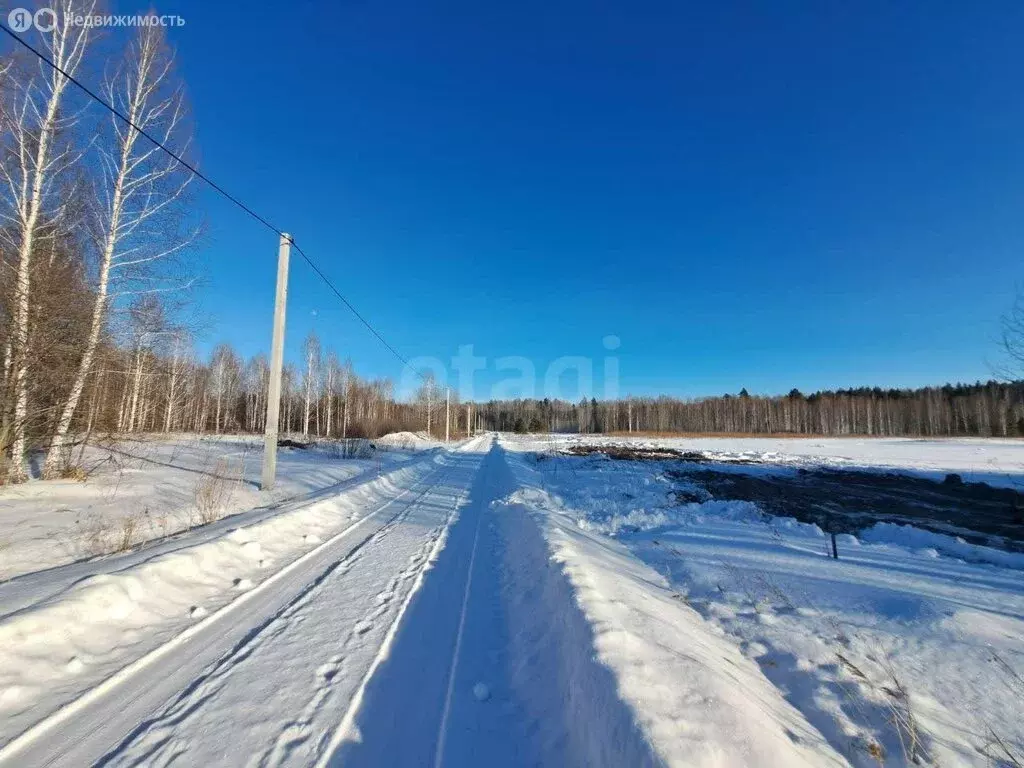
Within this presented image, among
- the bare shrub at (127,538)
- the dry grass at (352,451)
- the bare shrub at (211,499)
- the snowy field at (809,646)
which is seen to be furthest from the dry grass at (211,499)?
the dry grass at (352,451)

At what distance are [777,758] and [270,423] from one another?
11.7 m

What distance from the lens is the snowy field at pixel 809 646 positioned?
8.46 feet

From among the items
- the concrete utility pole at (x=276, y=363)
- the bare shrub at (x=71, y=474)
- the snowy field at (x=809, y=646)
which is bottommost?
the snowy field at (x=809, y=646)

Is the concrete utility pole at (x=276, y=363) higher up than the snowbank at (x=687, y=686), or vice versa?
the concrete utility pole at (x=276, y=363)

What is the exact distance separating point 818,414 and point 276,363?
109 meters

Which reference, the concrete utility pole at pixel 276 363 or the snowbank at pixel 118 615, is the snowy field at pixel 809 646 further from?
the concrete utility pole at pixel 276 363

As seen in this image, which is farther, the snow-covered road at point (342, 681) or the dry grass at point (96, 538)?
the dry grass at point (96, 538)

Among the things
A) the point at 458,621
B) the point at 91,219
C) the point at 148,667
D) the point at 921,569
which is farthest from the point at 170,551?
the point at 91,219

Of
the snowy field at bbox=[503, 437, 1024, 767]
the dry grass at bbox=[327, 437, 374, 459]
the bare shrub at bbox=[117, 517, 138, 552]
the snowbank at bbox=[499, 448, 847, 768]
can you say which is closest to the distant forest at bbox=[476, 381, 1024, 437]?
the dry grass at bbox=[327, 437, 374, 459]

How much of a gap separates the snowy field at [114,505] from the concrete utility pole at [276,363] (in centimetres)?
66

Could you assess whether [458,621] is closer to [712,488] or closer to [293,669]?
[293,669]

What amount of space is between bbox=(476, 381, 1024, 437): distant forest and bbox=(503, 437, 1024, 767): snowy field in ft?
293

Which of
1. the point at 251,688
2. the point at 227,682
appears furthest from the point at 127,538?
the point at 251,688

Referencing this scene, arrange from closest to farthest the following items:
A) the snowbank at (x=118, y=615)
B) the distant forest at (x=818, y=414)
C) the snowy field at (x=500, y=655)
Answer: the snowy field at (x=500, y=655), the snowbank at (x=118, y=615), the distant forest at (x=818, y=414)
